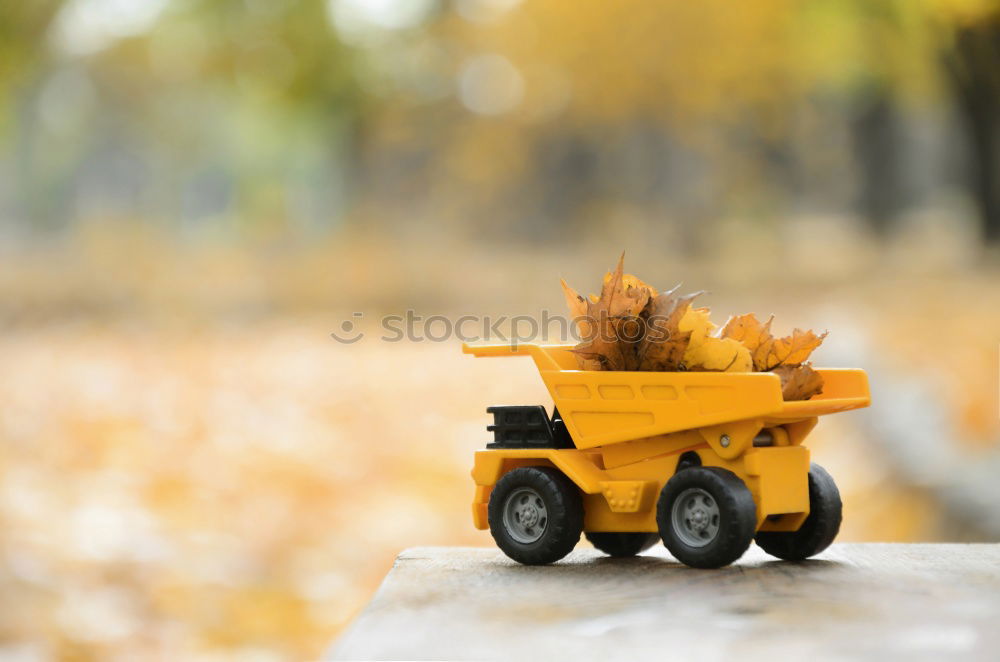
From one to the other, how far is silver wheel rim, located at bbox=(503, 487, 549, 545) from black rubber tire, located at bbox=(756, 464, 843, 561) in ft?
1.97

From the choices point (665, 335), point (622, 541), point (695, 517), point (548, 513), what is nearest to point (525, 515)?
point (548, 513)

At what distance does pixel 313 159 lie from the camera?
35438mm

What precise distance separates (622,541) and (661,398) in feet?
1.87

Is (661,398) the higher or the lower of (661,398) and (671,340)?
the lower

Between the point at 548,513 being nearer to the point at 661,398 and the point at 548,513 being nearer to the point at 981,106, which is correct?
the point at 661,398

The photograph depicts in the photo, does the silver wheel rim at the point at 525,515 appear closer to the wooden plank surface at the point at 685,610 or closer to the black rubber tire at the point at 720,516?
the wooden plank surface at the point at 685,610

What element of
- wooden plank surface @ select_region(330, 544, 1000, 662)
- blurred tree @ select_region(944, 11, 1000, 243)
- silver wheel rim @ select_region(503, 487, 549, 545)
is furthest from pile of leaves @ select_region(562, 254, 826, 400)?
blurred tree @ select_region(944, 11, 1000, 243)

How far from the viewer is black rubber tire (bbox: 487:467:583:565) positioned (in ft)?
10.3

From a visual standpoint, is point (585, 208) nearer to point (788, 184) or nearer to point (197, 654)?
point (788, 184)

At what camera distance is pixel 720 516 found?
2879 millimetres

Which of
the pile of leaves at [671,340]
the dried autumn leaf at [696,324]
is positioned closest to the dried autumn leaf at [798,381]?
the pile of leaves at [671,340]

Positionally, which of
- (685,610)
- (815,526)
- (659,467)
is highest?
(659,467)

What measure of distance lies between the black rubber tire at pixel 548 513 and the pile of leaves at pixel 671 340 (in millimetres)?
332

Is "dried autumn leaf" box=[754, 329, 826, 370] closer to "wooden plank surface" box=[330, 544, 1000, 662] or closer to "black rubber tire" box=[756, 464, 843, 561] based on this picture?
"black rubber tire" box=[756, 464, 843, 561]
